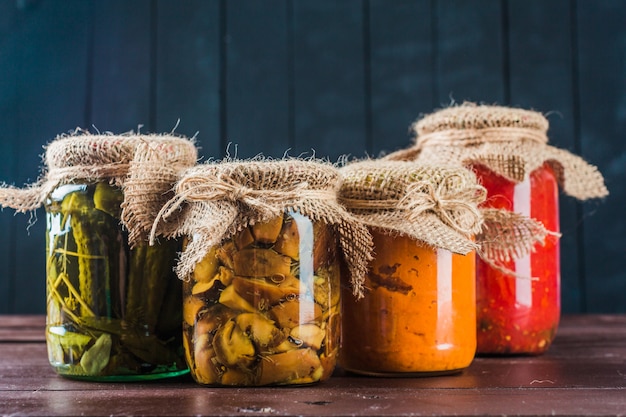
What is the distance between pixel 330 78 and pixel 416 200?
0.95 m

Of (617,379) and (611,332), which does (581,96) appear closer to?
(611,332)

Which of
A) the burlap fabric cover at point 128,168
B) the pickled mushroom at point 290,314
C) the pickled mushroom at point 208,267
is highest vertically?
the burlap fabric cover at point 128,168

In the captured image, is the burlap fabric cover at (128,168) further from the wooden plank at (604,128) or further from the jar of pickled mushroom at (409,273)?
the wooden plank at (604,128)

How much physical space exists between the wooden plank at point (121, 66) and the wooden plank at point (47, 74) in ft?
0.09

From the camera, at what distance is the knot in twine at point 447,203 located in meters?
0.64

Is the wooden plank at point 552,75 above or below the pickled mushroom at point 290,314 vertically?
above

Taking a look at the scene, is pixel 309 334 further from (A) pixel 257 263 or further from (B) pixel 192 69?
(B) pixel 192 69

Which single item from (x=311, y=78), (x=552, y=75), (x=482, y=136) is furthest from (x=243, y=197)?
(x=552, y=75)

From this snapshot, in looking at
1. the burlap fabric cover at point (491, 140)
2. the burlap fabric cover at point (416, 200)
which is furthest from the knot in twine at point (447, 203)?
the burlap fabric cover at point (491, 140)

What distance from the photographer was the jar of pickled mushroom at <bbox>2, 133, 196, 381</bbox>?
0.65 metres

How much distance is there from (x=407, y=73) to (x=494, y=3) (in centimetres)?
23

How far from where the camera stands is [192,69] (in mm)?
1573

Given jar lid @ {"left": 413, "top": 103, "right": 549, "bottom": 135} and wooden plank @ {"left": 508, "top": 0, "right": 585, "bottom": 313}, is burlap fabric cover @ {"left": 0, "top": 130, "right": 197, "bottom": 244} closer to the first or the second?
jar lid @ {"left": 413, "top": 103, "right": 549, "bottom": 135}

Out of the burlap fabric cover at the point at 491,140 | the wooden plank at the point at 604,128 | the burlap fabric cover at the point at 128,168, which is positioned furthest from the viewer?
the wooden plank at the point at 604,128
